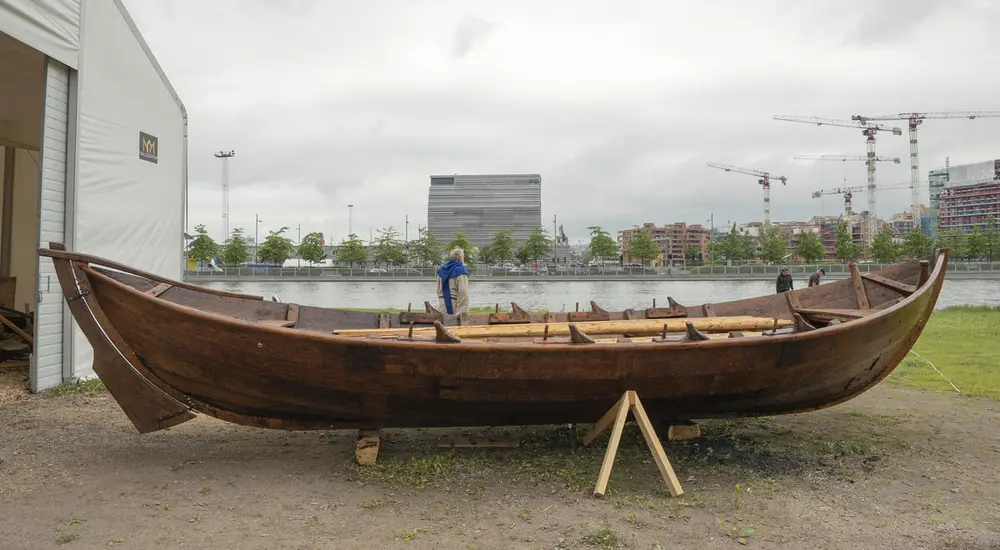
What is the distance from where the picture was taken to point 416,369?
176 inches

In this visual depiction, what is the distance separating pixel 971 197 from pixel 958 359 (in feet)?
565

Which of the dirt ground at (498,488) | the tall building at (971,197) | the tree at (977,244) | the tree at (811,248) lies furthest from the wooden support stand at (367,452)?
the tall building at (971,197)

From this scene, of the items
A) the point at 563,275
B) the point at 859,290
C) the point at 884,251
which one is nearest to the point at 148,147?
the point at 859,290

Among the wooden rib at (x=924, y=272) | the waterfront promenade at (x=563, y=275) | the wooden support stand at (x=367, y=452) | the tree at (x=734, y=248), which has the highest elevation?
the tree at (x=734, y=248)

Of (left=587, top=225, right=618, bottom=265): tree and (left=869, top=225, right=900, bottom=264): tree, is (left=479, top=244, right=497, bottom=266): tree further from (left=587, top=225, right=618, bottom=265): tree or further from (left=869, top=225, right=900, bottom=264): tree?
(left=869, top=225, right=900, bottom=264): tree

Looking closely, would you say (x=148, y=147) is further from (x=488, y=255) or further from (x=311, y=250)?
(x=488, y=255)

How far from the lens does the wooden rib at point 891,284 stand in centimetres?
593

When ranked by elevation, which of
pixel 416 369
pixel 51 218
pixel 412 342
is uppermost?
pixel 51 218

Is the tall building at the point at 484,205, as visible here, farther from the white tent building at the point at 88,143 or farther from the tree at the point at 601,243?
the white tent building at the point at 88,143

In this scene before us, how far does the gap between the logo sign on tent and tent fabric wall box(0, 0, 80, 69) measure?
159cm

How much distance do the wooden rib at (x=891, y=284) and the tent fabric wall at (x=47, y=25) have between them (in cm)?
1015

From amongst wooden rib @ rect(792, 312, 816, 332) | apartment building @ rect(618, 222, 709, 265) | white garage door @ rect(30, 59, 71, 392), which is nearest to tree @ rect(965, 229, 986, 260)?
wooden rib @ rect(792, 312, 816, 332)

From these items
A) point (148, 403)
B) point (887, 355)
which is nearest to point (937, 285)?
point (887, 355)

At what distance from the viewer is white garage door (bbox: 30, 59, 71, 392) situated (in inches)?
293
